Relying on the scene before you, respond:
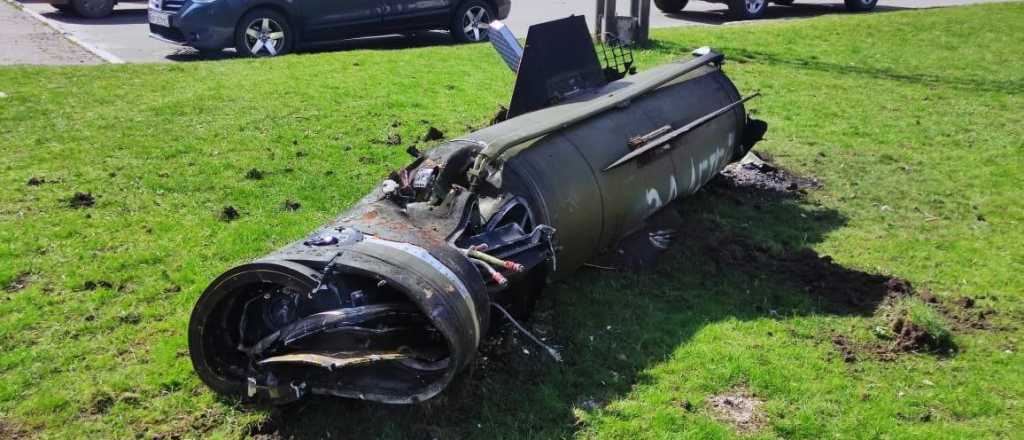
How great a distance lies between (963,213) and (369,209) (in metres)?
5.62

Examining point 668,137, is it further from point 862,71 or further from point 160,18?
point 160,18

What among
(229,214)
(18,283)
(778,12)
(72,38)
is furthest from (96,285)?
(778,12)

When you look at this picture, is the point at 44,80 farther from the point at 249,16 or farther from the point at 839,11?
the point at 839,11

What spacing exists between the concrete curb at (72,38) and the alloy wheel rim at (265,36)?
5.85ft

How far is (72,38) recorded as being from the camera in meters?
14.0

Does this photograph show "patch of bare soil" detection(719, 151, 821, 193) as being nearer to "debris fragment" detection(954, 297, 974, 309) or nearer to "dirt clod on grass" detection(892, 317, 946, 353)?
"debris fragment" detection(954, 297, 974, 309)

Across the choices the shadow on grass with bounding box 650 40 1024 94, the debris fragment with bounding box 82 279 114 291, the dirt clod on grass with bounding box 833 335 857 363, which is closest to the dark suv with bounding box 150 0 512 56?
the shadow on grass with bounding box 650 40 1024 94

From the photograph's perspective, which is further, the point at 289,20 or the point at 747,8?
the point at 747,8

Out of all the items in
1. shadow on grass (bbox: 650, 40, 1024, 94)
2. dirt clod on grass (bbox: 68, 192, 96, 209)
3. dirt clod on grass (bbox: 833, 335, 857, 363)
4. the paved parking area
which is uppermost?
the paved parking area

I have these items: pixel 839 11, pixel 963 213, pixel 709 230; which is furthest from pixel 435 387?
pixel 839 11

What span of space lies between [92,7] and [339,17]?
6.52 m

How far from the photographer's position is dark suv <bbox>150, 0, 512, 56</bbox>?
1216 cm

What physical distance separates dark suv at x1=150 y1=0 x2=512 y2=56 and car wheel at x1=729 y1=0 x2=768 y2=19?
570 centimetres

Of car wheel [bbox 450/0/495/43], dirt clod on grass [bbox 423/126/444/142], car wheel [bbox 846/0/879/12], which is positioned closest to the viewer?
dirt clod on grass [bbox 423/126/444/142]
